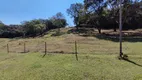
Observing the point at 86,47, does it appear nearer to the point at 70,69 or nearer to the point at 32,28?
the point at 70,69

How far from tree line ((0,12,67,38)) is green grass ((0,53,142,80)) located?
116ft

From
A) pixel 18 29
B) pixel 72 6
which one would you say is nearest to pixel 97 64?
pixel 72 6

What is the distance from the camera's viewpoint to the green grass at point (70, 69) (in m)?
12.3

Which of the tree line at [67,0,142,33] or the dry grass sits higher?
the tree line at [67,0,142,33]

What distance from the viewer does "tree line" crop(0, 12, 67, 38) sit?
5175 centimetres

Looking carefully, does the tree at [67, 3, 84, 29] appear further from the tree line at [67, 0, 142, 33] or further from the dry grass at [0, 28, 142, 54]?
the dry grass at [0, 28, 142, 54]

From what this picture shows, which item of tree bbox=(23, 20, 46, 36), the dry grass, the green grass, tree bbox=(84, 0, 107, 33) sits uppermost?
tree bbox=(84, 0, 107, 33)

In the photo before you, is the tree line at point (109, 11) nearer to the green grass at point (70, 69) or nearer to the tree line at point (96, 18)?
the tree line at point (96, 18)

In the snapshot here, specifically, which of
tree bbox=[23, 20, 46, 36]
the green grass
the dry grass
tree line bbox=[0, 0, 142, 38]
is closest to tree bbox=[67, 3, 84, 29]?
tree line bbox=[0, 0, 142, 38]

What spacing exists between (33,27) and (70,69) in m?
39.0

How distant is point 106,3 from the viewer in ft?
125

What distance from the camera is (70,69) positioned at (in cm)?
1334

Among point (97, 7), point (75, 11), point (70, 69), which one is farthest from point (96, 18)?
point (70, 69)

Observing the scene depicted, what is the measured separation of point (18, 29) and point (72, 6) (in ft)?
55.7
